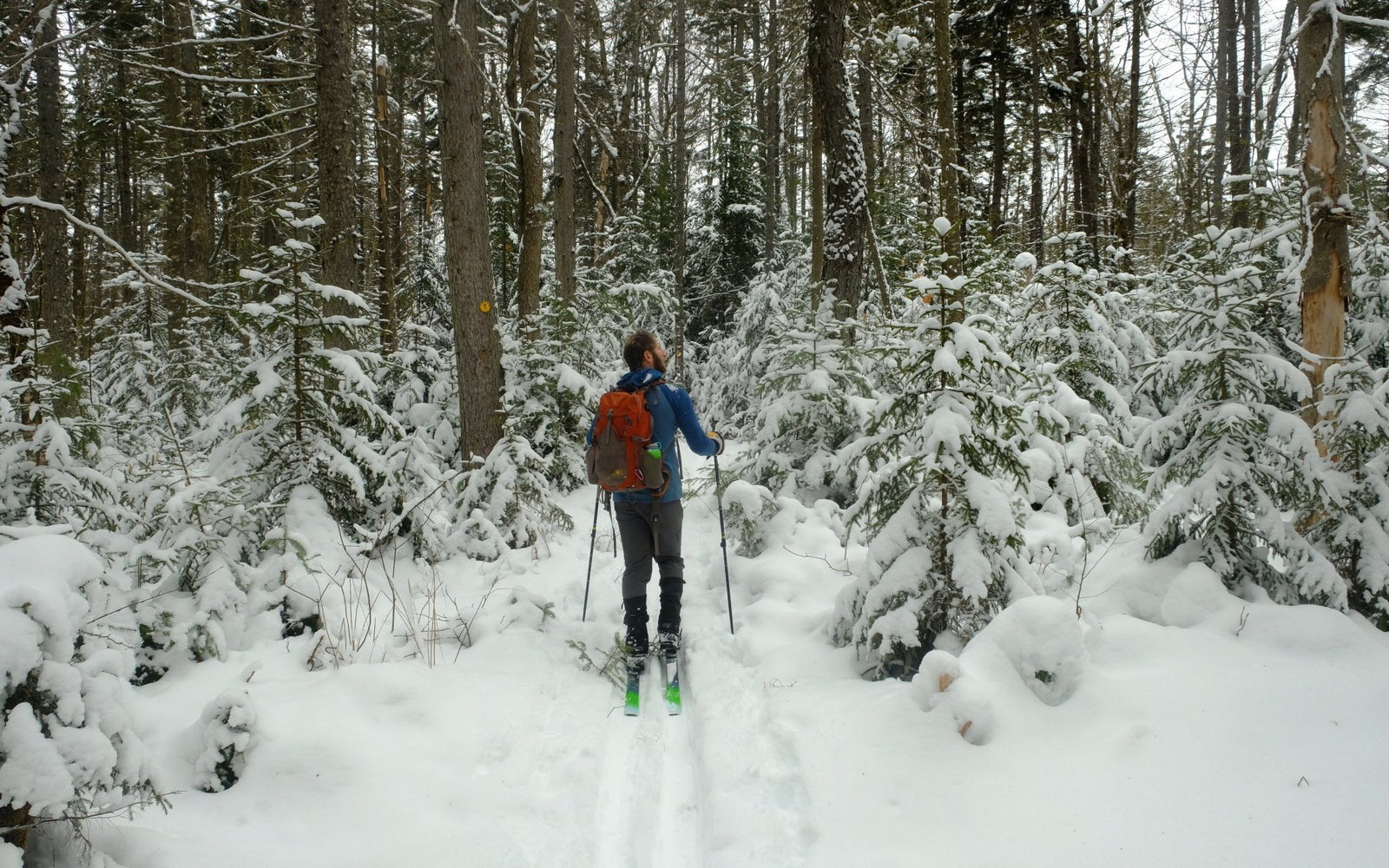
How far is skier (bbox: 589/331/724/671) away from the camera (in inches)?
187

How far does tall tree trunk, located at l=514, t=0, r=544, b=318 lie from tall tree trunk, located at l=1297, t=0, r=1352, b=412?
313 inches

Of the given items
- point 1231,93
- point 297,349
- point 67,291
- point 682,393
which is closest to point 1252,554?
point 682,393

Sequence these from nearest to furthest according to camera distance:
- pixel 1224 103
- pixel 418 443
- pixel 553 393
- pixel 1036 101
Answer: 1. pixel 418 443
2. pixel 553 393
3. pixel 1224 103
4. pixel 1036 101

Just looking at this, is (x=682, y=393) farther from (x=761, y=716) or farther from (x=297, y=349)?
(x=297, y=349)

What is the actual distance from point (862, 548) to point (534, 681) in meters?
3.44

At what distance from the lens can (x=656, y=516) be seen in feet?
15.6

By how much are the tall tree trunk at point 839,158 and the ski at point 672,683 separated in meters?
5.42

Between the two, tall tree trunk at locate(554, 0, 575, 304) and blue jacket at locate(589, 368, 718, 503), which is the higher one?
tall tree trunk at locate(554, 0, 575, 304)

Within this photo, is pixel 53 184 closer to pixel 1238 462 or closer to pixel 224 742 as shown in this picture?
pixel 224 742

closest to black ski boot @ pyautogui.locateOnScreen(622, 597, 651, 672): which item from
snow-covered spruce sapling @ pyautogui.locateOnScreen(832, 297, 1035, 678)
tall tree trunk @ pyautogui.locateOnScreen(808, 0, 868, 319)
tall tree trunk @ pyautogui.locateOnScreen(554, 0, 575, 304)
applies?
snow-covered spruce sapling @ pyautogui.locateOnScreen(832, 297, 1035, 678)

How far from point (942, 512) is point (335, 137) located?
7.71 m

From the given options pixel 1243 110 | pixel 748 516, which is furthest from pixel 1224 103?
pixel 748 516

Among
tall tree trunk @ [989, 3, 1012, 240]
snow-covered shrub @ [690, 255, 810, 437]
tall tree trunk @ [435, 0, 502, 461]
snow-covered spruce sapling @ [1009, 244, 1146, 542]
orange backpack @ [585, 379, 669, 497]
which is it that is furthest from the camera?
tall tree trunk @ [989, 3, 1012, 240]

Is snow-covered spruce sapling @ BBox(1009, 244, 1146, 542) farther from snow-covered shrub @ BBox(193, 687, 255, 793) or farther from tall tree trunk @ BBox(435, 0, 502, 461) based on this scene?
tall tree trunk @ BBox(435, 0, 502, 461)
